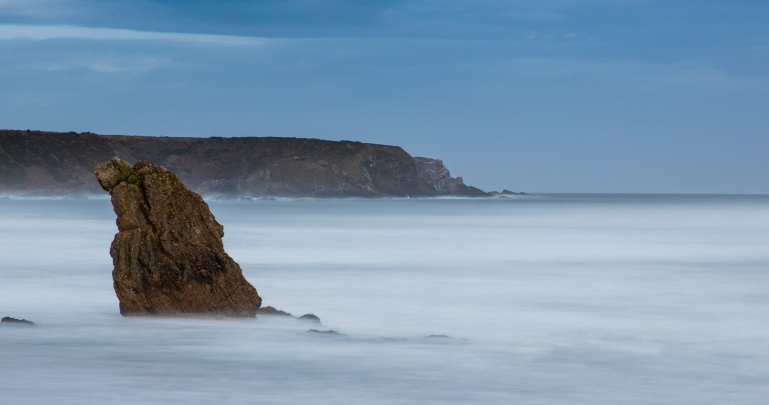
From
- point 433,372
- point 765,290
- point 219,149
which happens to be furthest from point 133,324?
point 219,149

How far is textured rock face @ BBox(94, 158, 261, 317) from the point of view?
1184 centimetres

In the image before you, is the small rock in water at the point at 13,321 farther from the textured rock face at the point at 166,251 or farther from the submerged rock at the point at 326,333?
the submerged rock at the point at 326,333


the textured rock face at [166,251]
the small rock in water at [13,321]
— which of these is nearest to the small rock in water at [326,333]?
the textured rock face at [166,251]

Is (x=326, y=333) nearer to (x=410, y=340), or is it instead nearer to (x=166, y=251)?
(x=410, y=340)

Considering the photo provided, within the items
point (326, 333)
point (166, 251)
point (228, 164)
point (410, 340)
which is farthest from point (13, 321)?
point (228, 164)

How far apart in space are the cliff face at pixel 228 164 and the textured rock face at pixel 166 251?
508 feet

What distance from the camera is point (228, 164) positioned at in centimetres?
18150

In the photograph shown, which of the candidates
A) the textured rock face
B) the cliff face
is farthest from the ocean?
the cliff face

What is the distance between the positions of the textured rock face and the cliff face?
154860 millimetres

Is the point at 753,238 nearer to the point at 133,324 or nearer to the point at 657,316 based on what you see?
the point at 657,316

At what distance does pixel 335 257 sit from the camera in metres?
26.6

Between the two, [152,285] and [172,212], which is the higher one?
[172,212]

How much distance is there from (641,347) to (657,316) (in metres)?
3.12

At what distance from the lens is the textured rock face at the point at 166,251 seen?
1184 centimetres
